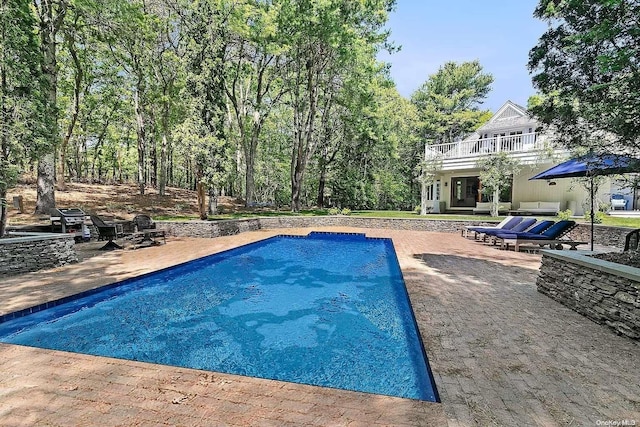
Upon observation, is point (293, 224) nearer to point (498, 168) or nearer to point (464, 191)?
point (498, 168)

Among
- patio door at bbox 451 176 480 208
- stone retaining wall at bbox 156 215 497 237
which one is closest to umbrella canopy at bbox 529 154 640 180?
stone retaining wall at bbox 156 215 497 237

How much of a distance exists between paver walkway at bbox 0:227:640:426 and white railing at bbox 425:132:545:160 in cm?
1506

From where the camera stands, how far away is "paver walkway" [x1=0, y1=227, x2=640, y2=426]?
2479 millimetres

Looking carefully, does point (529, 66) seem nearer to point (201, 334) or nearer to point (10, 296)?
point (201, 334)

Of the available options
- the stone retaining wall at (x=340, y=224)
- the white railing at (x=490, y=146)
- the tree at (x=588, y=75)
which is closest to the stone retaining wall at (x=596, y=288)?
the tree at (x=588, y=75)

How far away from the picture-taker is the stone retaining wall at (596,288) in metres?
3.88

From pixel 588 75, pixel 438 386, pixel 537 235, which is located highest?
pixel 588 75

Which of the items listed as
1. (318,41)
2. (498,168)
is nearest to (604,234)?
(498,168)

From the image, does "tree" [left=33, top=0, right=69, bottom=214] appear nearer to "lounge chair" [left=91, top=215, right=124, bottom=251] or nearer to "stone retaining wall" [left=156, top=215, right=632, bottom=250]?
"lounge chair" [left=91, top=215, right=124, bottom=251]

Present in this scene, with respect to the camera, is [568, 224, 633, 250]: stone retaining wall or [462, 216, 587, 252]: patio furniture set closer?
[462, 216, 587, 252]: patio furniture set

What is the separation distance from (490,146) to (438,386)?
18.8 meters

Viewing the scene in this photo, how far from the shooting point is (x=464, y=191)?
24.5 m

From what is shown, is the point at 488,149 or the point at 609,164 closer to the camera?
the point at 609,164

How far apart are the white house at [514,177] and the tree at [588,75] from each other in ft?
29.9
